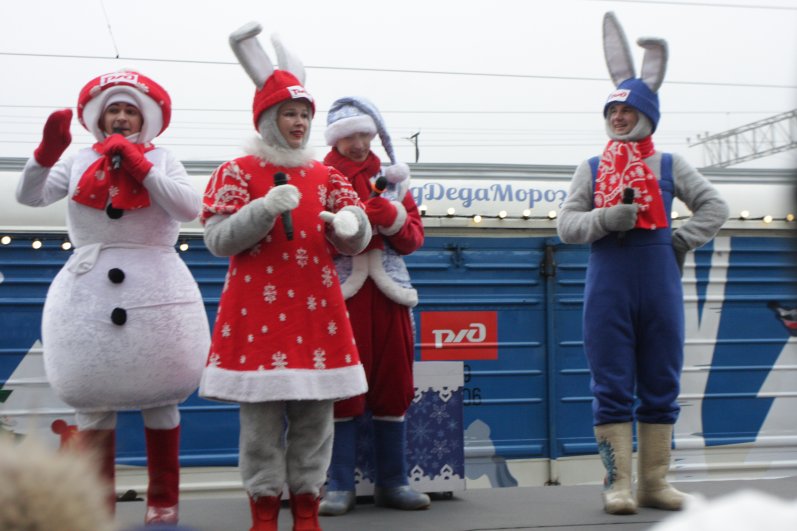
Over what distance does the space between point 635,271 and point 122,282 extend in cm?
169

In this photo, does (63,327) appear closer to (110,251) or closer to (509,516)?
(110,251)

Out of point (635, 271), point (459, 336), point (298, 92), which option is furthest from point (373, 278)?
point (459, 336)

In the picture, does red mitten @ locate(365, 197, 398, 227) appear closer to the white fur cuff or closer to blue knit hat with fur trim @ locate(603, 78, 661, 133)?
the white fur cuff

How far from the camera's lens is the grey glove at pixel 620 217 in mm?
3402

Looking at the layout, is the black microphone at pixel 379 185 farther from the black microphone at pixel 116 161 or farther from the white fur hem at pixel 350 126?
the black microphone at pixel 116 161

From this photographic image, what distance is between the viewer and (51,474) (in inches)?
32.4

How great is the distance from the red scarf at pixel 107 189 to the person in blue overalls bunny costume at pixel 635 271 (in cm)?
150

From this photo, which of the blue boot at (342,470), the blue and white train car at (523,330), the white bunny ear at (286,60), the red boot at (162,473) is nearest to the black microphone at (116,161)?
the white bunny ear at (286,60)

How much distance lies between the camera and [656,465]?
11.7 feet

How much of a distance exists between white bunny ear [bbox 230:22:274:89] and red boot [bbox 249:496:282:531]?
1.27 meters

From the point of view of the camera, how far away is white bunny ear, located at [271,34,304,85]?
332 centimetres

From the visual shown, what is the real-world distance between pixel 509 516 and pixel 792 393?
4109 mm

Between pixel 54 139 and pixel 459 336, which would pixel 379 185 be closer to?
pixel 54 139

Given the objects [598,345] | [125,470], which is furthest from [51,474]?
[125,470]
